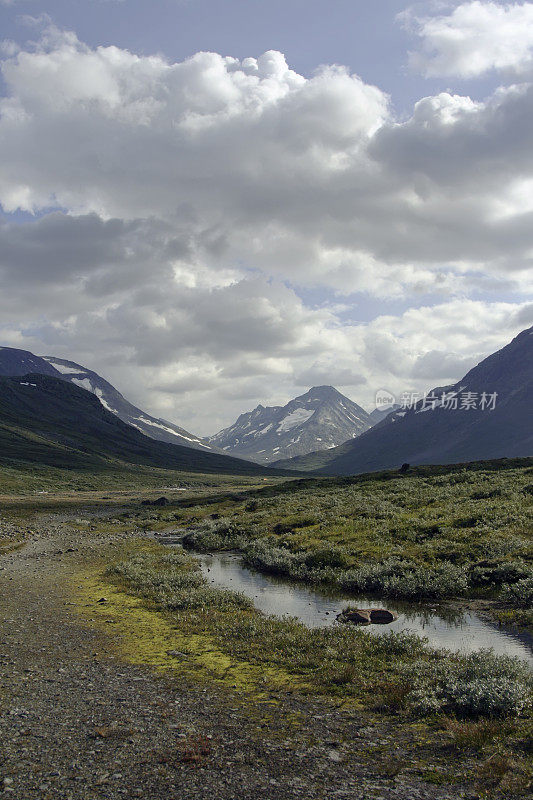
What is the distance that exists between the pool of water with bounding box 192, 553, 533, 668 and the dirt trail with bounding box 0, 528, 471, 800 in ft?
27.3

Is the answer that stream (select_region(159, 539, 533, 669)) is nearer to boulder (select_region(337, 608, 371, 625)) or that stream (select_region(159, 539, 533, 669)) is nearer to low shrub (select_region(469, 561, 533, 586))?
boulder (select_region(337, 608, 371, 625))

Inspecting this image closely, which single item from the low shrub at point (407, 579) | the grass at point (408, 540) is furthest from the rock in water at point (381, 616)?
the grass at point (408, 540)

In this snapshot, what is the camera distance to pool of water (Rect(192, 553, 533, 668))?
1850 cm

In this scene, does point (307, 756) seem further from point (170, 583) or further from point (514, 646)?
point (170, 583)

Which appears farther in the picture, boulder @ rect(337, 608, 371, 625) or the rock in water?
the rock in water

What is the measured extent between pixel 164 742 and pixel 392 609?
16.0 meters

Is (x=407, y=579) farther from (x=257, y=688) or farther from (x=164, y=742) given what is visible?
(x=164, y=742)

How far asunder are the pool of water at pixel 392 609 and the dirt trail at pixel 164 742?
831 centimetres

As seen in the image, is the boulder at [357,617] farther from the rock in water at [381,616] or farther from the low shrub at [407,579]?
the low shrub at [407,579]

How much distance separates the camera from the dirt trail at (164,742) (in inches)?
356

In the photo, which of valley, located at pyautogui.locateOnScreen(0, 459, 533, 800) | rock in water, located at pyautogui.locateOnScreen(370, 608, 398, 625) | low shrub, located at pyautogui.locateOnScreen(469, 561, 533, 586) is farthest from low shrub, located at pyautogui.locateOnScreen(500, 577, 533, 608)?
rock in water, located at pyautogui.locateOnScreen(370, 608, 398, 625)

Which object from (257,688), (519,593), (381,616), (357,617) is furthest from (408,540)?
(257,688)

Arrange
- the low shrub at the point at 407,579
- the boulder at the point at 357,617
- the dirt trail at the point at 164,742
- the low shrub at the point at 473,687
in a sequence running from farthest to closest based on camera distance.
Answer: the low shrub at the point at 407,579 < the boulder at the point at 357,617 < the low shrub at the point at 473,687 < the dirt trail at the point at 164,742

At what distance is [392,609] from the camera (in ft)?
78.9
